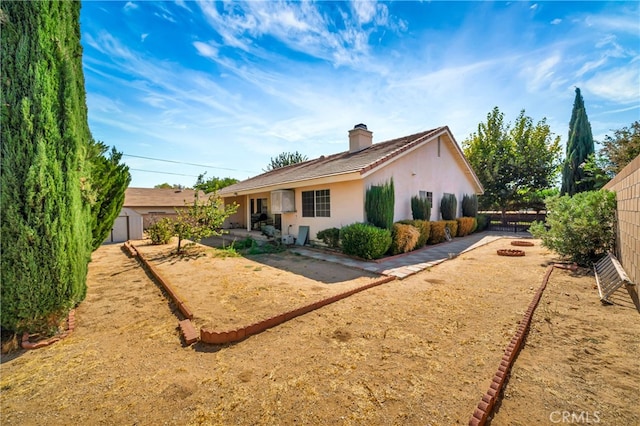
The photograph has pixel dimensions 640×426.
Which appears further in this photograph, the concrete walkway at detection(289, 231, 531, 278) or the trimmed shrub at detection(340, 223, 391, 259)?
the trimmed shrub at detection(340, 223, 391, 259)

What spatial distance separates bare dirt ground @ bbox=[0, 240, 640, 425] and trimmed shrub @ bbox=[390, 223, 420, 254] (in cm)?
413

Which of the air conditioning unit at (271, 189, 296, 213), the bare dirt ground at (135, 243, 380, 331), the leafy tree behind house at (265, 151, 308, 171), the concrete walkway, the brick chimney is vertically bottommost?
the bare dirt ground at (135, 243, 380, 331)

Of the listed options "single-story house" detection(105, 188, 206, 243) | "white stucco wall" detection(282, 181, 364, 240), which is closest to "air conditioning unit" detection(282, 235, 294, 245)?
"white stucco wall" detection(282, 181, 364, 240)

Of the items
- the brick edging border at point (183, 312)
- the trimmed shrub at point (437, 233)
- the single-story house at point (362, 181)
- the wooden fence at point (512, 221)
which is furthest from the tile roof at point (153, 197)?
the wooden fence at point (512, 221)

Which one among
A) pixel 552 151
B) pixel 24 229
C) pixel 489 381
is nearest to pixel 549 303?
pixel 489 381

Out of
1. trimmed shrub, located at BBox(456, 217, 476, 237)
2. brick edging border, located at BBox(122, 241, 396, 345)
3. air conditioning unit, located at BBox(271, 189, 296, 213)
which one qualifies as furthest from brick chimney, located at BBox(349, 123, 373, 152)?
brick edging border, located at BBox(122, 241, 396, 345)

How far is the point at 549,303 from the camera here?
4.97 metres

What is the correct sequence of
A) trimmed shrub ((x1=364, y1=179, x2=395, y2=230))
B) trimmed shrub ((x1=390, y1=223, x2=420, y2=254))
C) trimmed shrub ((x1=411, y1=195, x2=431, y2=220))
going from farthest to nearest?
trimmed shrub ((x1=411, y1=195, x2=431, y2=220)) → trimmed shrub ((x1=390, y1=223, x2=420, y2=254)) → trimmed shrub ((x1=364, y1=179, x2=395, y2=230))

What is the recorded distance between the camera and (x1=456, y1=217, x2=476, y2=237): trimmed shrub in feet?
50.9

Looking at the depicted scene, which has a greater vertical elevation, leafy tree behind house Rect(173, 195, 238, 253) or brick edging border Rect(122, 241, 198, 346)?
leafy tree behind house Rect(173, 195, 238, 253)

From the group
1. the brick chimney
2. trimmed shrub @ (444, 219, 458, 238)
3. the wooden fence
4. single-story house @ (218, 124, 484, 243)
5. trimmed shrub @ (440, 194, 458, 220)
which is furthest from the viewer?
the wooden fence

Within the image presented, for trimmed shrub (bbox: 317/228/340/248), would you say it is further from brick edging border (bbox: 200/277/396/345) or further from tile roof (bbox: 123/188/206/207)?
tile roof (bbox: 123/188/206/207)

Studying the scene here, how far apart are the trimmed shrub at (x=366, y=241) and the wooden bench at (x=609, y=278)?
521 centimetres

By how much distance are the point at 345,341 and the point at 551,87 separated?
485 inches
